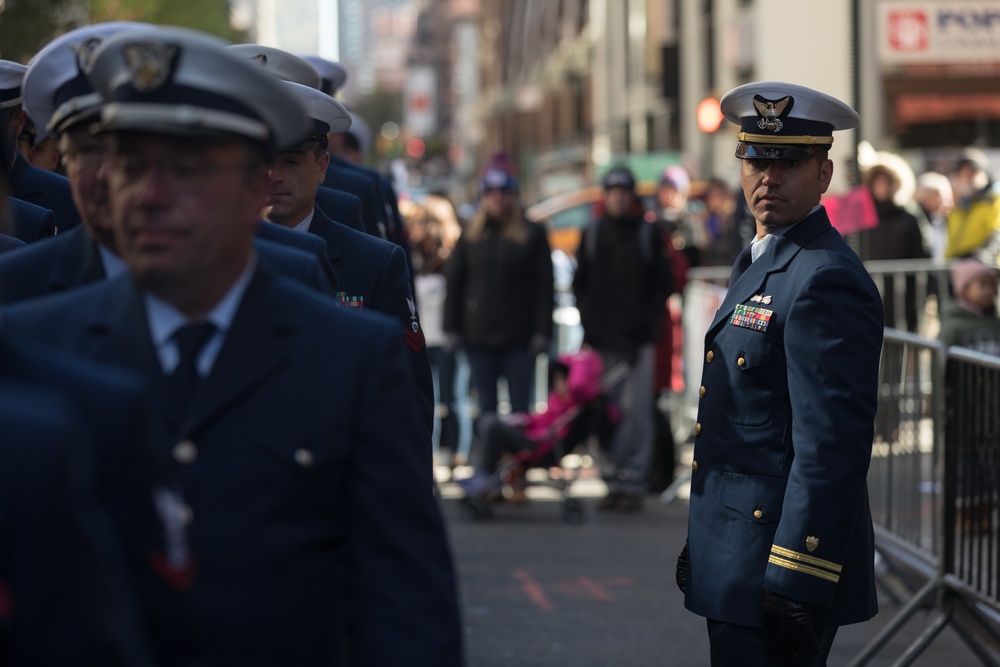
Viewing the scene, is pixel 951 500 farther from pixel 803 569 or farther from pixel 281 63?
pixel 281 63

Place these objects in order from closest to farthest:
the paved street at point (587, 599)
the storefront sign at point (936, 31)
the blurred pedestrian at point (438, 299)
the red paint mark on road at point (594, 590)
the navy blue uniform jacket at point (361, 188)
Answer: the navy blue uniform jacket at point (361, 188), the paved street at point (587, 599), the red paint mark on road at point (594, 590), the blurred pedestrian at point (438, 299), the storefront sign at point (936, 31)

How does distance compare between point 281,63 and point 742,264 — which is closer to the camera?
point 742,264

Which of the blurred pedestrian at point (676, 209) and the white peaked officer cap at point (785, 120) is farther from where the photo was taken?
the blurred pedestrian at point (676, 209)

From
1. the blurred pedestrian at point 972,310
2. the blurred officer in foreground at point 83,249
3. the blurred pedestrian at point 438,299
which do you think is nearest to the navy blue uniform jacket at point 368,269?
the blurred officer in foreground at point 83,249

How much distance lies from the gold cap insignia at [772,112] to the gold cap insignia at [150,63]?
2414 mm

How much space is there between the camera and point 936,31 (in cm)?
2516

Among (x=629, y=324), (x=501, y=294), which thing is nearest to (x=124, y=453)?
(x=629, y=324)

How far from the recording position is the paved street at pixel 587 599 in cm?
774

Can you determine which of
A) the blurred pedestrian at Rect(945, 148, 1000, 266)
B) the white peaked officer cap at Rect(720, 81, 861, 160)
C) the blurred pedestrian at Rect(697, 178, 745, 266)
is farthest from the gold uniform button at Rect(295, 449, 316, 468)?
the blurred pedestrian at Rect(697, 178, 745, 266)

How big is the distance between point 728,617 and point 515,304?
24.8ft

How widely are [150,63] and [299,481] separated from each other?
69 cm

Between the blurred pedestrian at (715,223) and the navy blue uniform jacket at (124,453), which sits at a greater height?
the navy blue uniform jacket at (124,453)

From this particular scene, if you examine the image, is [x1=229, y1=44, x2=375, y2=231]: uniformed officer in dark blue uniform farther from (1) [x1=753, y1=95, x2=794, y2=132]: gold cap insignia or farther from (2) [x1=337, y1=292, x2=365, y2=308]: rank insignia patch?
(1) [x1=753, y1=95, x2=794, y2=132]: gold cap insignia

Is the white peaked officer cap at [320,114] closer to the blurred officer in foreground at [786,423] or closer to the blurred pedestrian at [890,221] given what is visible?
the blurred officer in foreground at [786,423]
